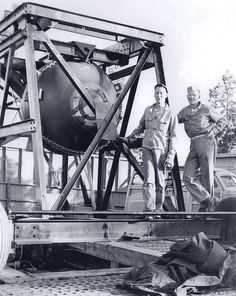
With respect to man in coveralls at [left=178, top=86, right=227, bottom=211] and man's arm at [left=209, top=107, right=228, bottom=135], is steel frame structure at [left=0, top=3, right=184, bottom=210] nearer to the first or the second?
man in coveralls at [left=178, top=86, right=227, bottom=211]

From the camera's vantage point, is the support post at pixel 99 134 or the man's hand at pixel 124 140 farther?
the man's hand at pixel 124 140

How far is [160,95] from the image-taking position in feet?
22.5

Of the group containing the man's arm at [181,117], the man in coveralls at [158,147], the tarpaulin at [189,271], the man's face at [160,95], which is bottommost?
the tarpaulin at [189,271]

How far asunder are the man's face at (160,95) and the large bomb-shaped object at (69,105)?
2.49ft

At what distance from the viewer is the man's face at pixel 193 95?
7.23 m

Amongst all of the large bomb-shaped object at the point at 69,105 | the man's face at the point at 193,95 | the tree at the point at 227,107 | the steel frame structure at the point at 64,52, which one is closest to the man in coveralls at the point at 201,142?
the man's face at the point at 193,95

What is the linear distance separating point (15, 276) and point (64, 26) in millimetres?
4125

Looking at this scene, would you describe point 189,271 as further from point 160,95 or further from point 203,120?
point 203,120

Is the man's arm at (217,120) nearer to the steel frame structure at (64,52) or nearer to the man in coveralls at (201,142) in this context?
the man in coveralls at (201,142)

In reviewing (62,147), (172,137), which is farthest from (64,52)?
(172,137)

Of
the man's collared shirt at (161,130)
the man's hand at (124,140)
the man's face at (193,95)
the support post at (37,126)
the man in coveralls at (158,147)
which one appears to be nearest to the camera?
the support post at (37,126)

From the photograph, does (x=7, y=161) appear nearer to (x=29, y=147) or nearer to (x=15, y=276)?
(x=29, y=147)

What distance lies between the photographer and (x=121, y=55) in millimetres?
8422

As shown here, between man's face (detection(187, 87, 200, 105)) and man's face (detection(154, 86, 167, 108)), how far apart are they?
486 mm
